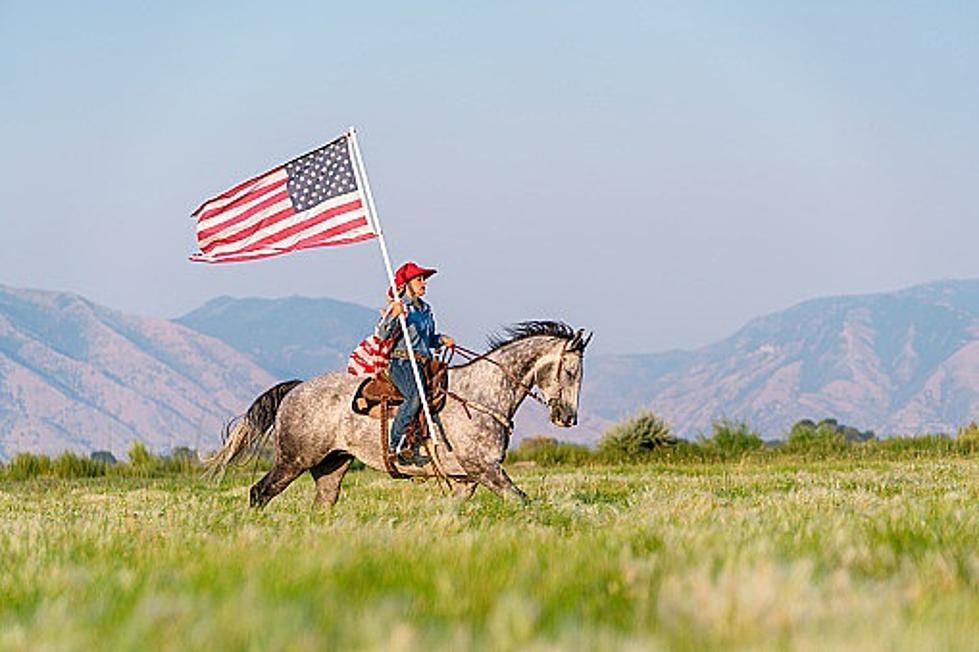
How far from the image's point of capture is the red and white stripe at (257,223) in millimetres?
16812

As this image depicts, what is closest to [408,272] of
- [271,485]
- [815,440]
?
[271,485]

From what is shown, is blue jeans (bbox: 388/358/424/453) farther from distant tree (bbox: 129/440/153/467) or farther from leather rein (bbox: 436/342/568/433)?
distant tree (bbox: 129/440/153/467)

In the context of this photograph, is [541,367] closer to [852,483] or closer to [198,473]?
[852,483]

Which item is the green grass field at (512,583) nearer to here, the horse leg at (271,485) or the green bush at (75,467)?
the horse leg at (271,485)

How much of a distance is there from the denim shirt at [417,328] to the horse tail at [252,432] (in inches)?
82.2

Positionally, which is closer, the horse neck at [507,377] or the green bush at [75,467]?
the horse neck at [507,377]

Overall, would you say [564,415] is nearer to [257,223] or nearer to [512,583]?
[257,223]

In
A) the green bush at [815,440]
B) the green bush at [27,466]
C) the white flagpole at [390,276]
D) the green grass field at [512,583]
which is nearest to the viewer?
the green grass field at [512,583]

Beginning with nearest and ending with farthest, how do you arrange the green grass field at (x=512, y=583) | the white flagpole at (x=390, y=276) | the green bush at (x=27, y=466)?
the green grass field at (x=512, y=583) < the white flagpole at (x=390, y=276) < the green bush at (x=27, y=466)

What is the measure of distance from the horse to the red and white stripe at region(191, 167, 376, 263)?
1749mm

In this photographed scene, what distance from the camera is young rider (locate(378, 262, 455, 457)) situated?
51.4 ft

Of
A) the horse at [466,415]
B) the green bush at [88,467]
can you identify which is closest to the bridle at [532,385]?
the horse at [466,415]

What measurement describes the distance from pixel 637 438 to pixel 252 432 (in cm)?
1829

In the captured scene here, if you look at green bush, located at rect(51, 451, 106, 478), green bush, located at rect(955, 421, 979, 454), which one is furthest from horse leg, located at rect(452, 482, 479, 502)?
green bush, located at rect(955, 421, 979, 454)
